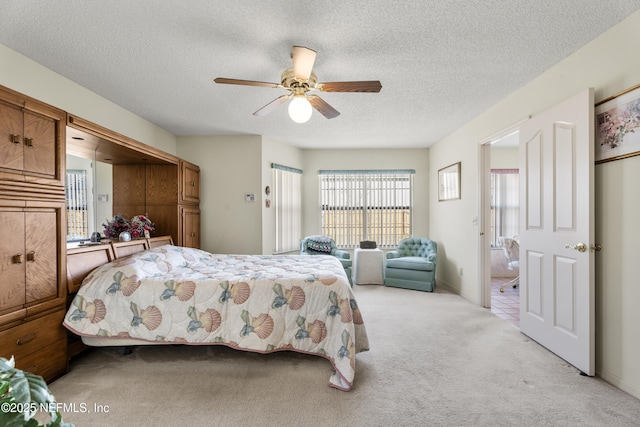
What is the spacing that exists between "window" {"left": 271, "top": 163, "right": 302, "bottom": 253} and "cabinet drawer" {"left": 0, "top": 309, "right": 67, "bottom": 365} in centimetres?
303

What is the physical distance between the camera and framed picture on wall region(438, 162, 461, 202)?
14.2 ft

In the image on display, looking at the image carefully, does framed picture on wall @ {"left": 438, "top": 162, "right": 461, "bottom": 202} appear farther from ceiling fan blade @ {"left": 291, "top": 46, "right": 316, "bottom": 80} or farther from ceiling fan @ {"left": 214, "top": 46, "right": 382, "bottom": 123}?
ceiling fan blade @ {"left": 291, "top": 46, "right": 316, "bottom": 80}

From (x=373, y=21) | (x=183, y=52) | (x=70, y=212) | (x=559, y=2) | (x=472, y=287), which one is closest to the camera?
(x=559, y=2)

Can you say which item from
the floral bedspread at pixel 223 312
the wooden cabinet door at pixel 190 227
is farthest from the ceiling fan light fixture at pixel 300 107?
the wooden cabinet door at pixel 190 227

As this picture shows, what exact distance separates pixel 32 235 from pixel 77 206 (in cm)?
107

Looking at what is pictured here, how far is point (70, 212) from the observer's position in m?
2.77

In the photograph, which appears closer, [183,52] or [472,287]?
[183,52]

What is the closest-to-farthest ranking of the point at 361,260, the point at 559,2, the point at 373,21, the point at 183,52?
1. the point at 559,2
2. the point at 373,21
3. the point at 183,52
4. the point at 361,260

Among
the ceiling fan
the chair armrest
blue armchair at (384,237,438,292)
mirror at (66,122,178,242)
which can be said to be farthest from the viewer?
the chair armrest

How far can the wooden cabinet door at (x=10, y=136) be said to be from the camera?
1754 millimetres

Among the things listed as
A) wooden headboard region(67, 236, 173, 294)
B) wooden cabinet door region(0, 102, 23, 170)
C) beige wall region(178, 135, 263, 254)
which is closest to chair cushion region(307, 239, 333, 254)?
beige wall region(178, 135, 263, 254)

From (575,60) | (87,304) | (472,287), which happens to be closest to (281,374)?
(87,304)

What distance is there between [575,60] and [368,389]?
9.67 feet

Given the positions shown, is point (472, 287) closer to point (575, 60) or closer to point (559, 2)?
point (575, 60)
